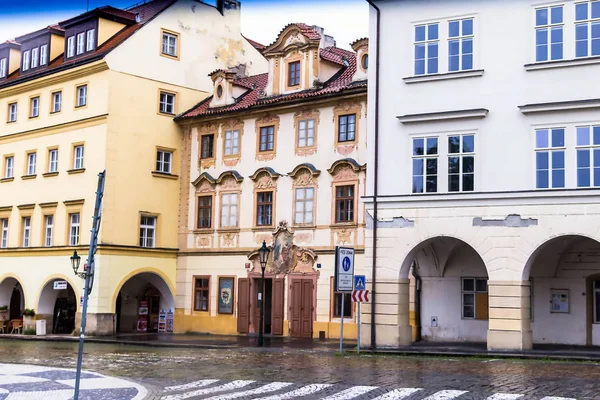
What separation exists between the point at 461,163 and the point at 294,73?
39.4 feet

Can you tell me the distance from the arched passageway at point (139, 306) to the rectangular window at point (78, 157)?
18.7ft

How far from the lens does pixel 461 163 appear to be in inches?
1071

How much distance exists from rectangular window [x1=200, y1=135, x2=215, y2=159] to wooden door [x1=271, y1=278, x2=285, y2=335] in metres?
7.04

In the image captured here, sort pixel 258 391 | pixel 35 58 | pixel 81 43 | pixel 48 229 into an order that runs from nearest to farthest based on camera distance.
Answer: pixel 258 391 < pixel 48 229 < pixel 81 43 < pixel 35 58

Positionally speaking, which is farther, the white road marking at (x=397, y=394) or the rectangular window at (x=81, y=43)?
the rectangular window at (x=81, y=43)

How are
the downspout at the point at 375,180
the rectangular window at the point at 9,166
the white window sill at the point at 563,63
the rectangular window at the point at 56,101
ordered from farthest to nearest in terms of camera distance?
the rectangular window at the point at 9,166 < the rectangular window at the point at 56,101 < the downspout at the point at 375,180 < the white window sill at the point at 563,63

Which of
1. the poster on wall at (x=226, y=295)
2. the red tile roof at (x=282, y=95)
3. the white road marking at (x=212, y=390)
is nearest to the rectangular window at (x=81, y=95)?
the red tile roof at (x=282, y=95)

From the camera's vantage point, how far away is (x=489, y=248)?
26.5 m

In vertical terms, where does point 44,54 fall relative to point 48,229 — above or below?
above

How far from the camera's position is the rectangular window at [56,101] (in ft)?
136

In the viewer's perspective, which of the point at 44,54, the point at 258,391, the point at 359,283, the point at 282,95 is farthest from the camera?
the point at 44,54

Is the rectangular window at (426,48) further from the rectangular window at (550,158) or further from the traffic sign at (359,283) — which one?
the traffic sign at (359,283)

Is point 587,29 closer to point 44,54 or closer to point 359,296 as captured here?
point 359,296

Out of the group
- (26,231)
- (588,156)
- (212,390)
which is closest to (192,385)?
(212,390)
